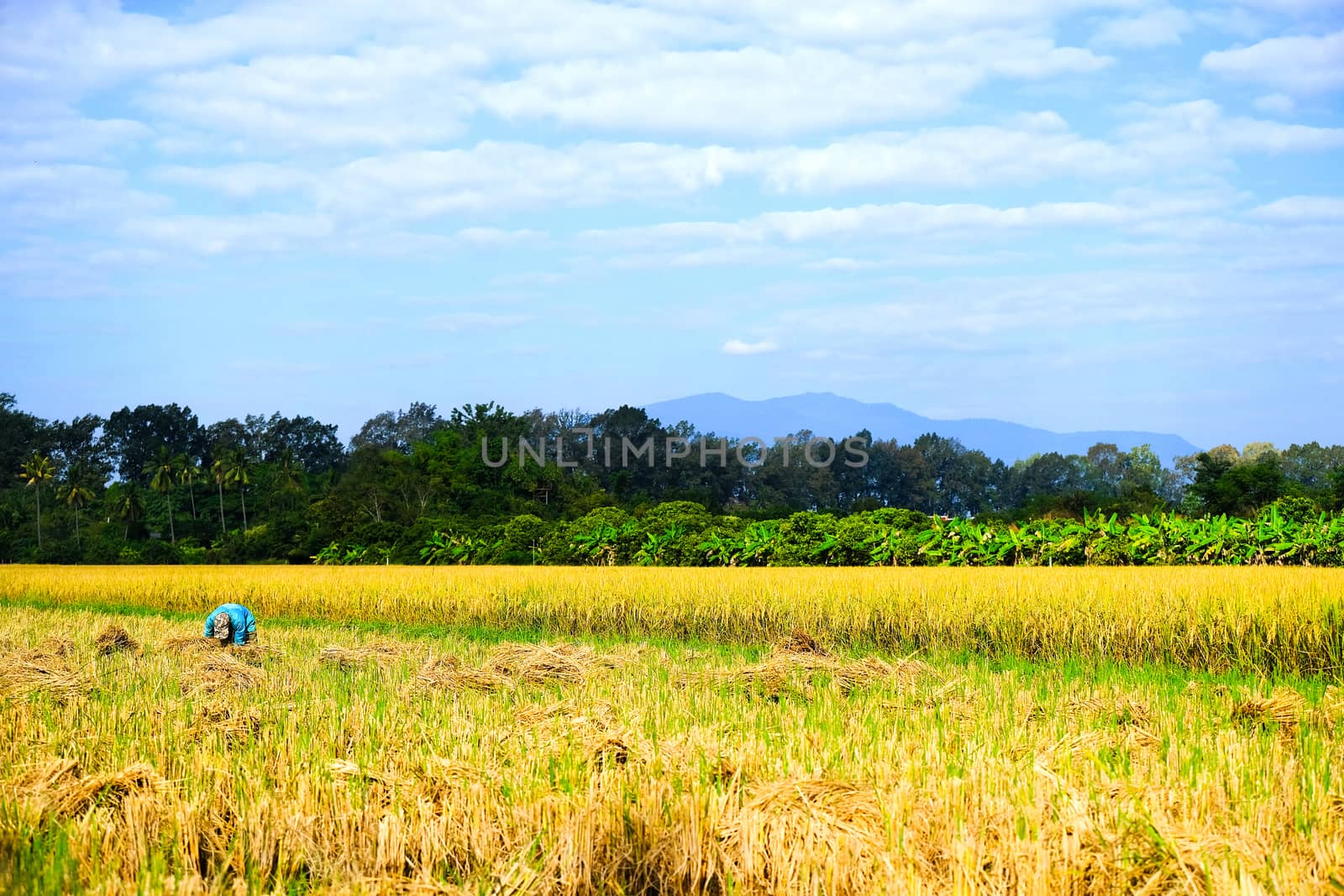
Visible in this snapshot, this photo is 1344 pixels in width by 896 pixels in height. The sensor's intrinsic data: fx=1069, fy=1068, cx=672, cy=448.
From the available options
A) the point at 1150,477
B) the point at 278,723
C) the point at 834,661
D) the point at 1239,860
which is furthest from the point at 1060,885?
the point at 1150,477

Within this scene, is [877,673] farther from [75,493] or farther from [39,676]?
[75,493]

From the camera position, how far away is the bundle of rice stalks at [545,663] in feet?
27.2

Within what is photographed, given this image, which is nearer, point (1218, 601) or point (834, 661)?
point (834, 661)

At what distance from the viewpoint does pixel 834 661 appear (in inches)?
345

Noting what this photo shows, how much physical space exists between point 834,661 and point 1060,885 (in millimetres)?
5136

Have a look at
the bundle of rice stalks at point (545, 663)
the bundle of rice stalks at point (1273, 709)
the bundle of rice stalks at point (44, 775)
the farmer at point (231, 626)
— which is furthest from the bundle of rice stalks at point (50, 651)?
the bundle of rice stalks at point (1273, 709)

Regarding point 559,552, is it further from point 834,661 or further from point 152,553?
point 152,553

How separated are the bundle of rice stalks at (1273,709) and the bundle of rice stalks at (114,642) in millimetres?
9398

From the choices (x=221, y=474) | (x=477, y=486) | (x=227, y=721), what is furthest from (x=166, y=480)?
(x=227, y=721)

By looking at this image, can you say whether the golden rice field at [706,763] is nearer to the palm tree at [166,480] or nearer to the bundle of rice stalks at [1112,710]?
the bundle of rice stalks at [1112,710]

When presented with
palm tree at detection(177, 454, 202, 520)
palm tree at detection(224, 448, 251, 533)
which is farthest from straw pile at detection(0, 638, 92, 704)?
palm tree at detection(177, 454, 202, 520)

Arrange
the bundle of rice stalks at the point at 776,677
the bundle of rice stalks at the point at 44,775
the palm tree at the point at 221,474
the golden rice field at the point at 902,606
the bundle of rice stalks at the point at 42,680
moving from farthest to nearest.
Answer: the palm tree at the point at 221,474
the golden rice field at the point at 902,606
the bundle of rice stalks at the point at 776,677
the bundle of rice stalks at the point at 42,680
the bundle of rice stalks at the point at 44,775

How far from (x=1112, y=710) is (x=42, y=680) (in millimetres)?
7332

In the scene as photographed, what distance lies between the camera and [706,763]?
15.8 feet
